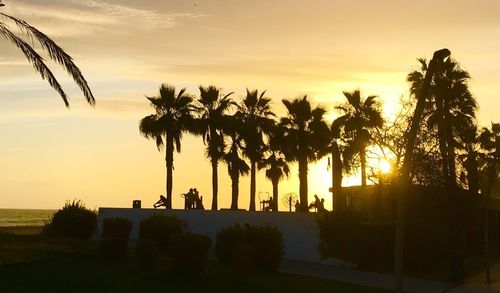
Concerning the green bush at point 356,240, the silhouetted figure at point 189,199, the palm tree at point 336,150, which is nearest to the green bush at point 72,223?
the green bush at point 356,240

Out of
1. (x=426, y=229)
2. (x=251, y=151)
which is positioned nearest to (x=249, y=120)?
(x=251, y=151)

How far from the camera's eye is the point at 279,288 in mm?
20203

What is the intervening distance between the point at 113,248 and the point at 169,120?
37429mm

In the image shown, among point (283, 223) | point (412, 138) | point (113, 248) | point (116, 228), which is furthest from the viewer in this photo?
point (283, 223)

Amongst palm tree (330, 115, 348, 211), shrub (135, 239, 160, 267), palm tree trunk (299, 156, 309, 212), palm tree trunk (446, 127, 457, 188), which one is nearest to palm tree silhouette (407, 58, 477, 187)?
palm tree trunk (446, 127, 457, 188)

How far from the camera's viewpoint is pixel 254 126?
59.9 metres

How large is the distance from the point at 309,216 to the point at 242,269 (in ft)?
43.2

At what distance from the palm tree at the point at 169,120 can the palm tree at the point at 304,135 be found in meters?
8.47

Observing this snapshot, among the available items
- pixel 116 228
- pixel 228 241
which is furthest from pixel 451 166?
pixel 116 228

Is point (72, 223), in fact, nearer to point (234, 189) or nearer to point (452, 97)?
point (452, 97)

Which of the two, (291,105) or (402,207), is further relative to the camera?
(291,105)

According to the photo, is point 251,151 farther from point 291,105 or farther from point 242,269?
point 242,269

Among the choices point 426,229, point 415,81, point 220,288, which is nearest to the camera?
point 220,288

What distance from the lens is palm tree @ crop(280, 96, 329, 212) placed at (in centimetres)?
5772
